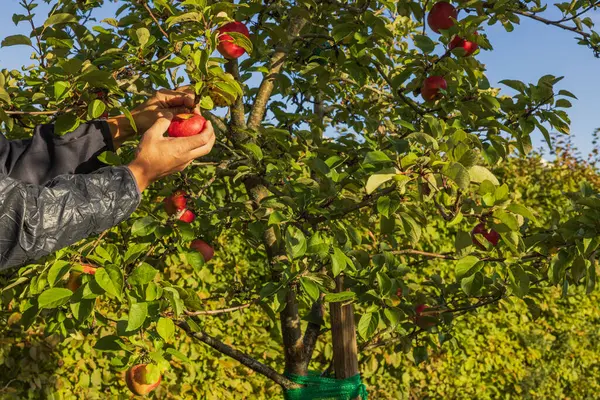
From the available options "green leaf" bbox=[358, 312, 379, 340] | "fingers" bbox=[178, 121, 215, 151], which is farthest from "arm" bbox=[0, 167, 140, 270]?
"green leaf" bbox=[358, 312, 379, 340]

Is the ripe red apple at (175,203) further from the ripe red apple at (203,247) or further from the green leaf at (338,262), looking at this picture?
the green leaf at (338,262)

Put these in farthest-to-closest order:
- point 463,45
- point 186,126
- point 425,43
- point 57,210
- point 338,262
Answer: point 463,45 < point 425,43 < point 338,262 < point 186,126 < point 57,210

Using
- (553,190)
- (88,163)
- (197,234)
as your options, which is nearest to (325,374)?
(197,234)

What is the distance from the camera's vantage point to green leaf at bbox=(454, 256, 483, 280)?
77.8 inches

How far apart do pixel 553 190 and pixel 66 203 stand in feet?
20.0

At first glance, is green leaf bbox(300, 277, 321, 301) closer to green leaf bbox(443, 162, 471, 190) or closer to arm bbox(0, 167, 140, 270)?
green leaf bbox(443, 162, 471, 190)

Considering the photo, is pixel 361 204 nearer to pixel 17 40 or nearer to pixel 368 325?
pixel 368 325

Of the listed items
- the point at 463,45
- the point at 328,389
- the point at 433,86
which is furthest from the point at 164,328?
the point at 463,45

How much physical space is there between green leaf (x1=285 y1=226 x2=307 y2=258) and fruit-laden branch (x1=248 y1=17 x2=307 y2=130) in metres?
0.97

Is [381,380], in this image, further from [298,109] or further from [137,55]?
[137,55]

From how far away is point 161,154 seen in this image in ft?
5.10

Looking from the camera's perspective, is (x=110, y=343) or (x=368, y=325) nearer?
(x=110, y=343)

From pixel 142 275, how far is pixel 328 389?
51.4 inches

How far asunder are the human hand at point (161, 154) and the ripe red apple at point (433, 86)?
1098 millimetres
